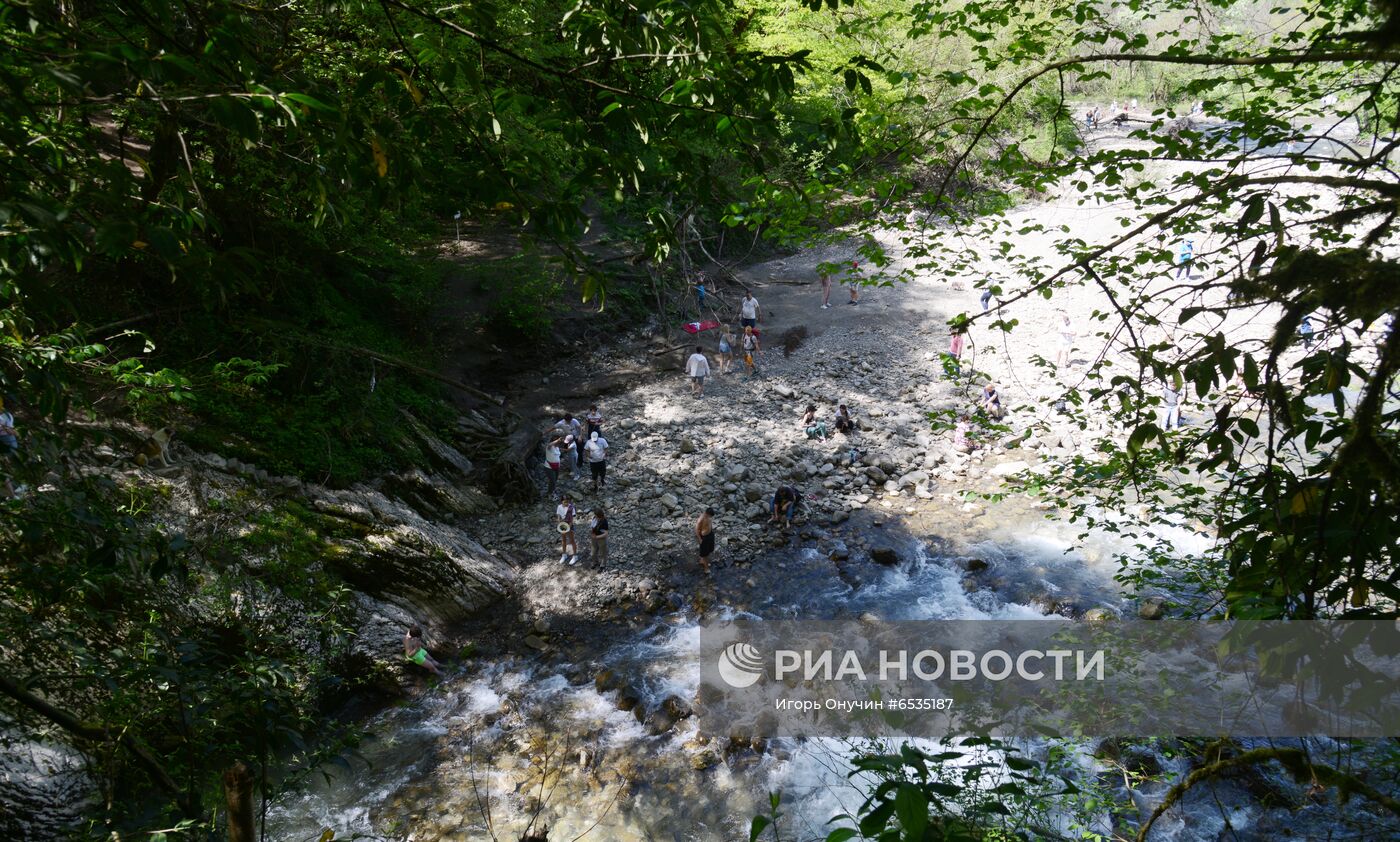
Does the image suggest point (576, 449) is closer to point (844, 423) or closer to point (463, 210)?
point (844, 423)

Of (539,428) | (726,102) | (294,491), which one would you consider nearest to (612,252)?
(539,428)

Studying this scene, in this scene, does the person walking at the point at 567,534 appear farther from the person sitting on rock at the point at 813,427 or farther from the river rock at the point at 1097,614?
the river rock at the point at 1097,614

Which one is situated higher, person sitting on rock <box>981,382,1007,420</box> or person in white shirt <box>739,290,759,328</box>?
person in white shirt <box>739,290,759,328</box>

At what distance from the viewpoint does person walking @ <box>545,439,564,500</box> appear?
1207cm

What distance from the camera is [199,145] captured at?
7578 millimetres

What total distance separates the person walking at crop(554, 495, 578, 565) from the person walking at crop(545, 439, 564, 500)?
1.47 metres

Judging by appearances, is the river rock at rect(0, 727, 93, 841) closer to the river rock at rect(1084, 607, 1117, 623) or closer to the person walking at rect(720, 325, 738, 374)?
the river rock at rect(1084, 607, 1117, 623)

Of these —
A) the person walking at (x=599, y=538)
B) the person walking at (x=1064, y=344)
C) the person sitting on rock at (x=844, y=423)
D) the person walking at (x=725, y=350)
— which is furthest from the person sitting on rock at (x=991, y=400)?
the person walking at (x=599, y=538)

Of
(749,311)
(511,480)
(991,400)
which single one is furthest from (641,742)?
(749,311)

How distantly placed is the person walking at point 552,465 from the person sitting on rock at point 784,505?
355cm

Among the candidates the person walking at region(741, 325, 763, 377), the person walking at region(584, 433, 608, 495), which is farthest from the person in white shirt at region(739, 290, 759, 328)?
the person walking at region(584, 433, 608, 495)

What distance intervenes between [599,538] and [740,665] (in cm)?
Result: 275

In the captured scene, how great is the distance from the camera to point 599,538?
1045cm

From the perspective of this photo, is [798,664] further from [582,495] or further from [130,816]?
[130,816]
